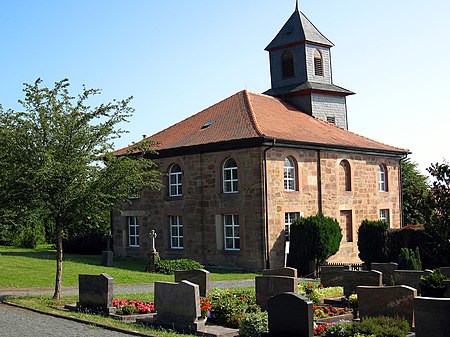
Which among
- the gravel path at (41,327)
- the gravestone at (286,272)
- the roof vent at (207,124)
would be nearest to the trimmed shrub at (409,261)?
the gravestone at (286,272)

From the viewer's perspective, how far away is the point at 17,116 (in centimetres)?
1656

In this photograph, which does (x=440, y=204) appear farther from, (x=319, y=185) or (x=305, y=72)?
(x=305, y=72)

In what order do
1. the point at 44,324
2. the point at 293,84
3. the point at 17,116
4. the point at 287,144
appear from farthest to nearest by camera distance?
the point at 293,84
the point at 287,144
the point at 17,116
the point at 44,324

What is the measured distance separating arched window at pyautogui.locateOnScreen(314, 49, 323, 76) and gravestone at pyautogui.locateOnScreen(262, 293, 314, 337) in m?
26.4

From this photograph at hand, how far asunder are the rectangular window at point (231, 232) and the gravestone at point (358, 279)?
11.2m

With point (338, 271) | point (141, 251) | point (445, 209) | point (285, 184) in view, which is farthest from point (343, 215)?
point (445, 209)

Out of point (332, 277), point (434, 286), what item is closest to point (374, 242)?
point (332, 277)

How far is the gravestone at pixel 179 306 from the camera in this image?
12141 mm

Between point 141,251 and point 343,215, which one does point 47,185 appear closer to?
point 141,251

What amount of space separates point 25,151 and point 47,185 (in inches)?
43.6

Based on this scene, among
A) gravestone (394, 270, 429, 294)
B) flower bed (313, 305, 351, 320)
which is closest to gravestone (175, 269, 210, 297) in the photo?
flower bed (313, 305, 351, 320)

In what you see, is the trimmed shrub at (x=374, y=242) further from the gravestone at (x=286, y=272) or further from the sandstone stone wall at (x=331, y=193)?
the gravestone at (x=286, y=272)

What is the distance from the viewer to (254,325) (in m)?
11.4

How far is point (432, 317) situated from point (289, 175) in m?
19.0
